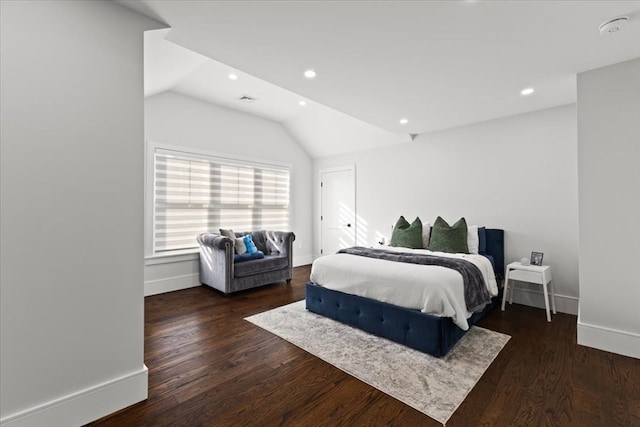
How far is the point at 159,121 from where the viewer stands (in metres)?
4.23

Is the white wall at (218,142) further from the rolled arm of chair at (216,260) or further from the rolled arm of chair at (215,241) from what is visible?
the rolled arm of chair at (215,241)

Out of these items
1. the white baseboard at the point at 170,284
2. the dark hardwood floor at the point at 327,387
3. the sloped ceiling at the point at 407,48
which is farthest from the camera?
the white baseboard at the point at 170,284

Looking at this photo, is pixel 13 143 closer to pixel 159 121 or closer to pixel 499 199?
pixel 159 121

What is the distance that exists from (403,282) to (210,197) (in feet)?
11.8

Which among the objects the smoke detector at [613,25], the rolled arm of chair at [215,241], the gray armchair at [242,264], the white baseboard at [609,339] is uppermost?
the smoke detector at [613,25]

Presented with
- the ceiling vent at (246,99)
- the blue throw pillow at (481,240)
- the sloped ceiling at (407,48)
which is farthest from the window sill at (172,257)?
the blue throw pillow at (481,240)

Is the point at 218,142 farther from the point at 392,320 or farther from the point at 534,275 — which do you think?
the point at 534,275

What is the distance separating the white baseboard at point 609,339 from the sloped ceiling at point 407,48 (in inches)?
92.5

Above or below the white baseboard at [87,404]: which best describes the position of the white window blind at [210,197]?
above

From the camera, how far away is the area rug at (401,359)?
6.29 feet

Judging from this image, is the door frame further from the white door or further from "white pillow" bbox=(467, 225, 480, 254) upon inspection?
"white pillow" bbox=(467, 225, 480, 254)

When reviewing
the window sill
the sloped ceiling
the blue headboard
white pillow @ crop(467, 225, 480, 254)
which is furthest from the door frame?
the window sill

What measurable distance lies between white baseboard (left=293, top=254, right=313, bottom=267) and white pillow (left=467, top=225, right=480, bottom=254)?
3.57m

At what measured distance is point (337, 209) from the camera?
20.5 feet
